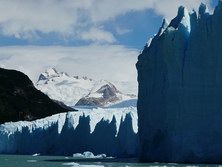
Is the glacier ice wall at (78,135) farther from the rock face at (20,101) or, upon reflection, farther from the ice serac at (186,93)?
the rock face at (20,101)

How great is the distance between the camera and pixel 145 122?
34.8m

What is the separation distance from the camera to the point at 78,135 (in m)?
46.9

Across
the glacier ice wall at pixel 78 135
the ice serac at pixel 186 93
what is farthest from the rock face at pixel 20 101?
the ice serac at pixel 186 93

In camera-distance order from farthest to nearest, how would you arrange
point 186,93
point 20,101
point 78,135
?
point 20,101
point 78,135
point 186,93

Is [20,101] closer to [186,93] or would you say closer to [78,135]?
[78,135]

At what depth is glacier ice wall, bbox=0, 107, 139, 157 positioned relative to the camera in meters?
42.8

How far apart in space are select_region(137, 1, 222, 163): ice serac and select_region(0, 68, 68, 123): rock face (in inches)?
1934

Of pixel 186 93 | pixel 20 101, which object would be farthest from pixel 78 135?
pixel 20 101

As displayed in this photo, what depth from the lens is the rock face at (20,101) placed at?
83188 millimetres

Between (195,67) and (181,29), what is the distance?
258cm

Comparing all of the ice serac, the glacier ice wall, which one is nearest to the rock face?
the glacier ice wall

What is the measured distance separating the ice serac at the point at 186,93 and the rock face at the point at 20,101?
49132 millimetres

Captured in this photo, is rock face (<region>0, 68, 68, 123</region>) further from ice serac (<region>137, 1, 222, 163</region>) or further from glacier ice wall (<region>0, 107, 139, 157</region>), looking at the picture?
ice serac (<region>137, 1, 222, 163</region>)

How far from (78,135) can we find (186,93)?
668 inches
